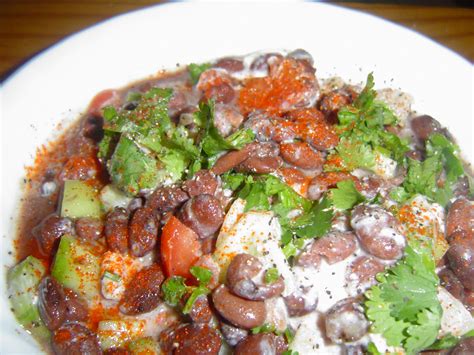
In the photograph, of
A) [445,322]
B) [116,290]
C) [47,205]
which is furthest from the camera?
[47,205]

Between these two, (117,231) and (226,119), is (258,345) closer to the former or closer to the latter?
(117,231)

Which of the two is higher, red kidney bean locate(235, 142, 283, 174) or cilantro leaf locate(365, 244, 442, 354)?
red kidney bean locate(235, 142, 283, 174)

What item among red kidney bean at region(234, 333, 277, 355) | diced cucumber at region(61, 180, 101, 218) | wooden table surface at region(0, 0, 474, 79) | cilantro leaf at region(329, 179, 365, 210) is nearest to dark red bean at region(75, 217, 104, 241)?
diced cucumber at region(61, 180, 101, 218)

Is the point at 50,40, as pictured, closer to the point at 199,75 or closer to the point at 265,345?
the point at 199,75

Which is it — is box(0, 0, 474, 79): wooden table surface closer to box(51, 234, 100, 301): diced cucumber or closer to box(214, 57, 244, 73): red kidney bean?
box(214, 57, 244, 73): red kidney bean

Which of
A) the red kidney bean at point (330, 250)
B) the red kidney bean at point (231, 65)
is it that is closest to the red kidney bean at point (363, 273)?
the red kidney bean at point (330, 250)

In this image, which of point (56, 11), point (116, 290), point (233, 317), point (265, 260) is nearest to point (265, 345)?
point (233, 317)

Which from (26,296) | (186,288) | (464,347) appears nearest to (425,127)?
(464,347)
